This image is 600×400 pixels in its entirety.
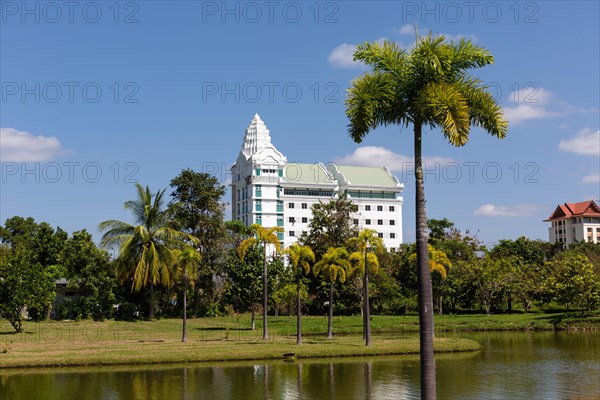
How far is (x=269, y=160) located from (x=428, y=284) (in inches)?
4592

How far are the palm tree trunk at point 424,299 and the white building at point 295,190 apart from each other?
362 feet

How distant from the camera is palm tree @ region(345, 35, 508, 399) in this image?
54.3ft

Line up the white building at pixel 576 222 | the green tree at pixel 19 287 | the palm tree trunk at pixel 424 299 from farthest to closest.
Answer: the white building at pixel 576 222, the green tree at pixel 19 287, the palm tree trunk at pixel 424 299

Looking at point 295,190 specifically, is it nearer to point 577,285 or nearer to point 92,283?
point 577,285

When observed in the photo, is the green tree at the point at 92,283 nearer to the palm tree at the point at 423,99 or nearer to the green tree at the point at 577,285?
the green tree at the point at 577,285

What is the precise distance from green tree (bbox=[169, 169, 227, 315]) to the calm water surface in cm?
3785

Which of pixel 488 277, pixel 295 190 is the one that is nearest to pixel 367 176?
pixel 295 190

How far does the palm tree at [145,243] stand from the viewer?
66.2 metres

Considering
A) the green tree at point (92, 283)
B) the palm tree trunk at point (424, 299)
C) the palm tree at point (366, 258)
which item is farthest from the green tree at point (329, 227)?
the palm tree trunk at point (424, 299)

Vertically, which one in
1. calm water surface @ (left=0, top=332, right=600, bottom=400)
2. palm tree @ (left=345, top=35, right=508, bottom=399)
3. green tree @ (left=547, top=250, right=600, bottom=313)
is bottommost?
calm water surface @ (left=0, top=332, right=600, bottom=400)

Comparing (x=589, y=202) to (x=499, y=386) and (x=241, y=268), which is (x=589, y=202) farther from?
(x=499, y=386)

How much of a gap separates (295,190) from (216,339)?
86.4 meters

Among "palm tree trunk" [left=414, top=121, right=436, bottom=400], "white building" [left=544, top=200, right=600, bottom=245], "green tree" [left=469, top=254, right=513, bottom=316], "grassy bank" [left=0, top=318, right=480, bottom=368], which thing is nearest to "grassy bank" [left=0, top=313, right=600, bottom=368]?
"grassy bank" [left=0, top=318, right=480, bottom=368]

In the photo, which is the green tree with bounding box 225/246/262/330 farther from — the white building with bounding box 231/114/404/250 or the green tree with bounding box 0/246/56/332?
the white building with bounding box 231/114/404/250
